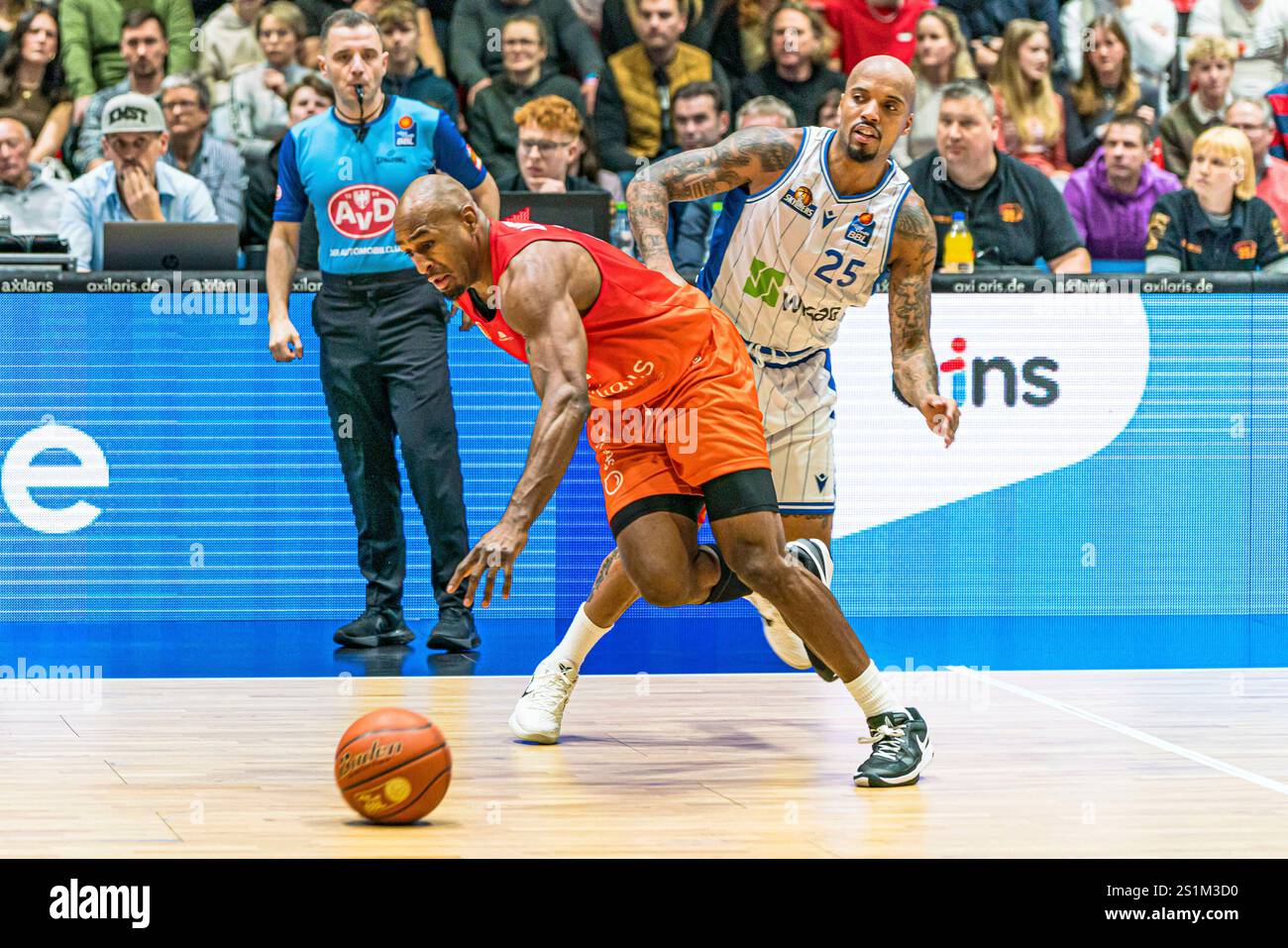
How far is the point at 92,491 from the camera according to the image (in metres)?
7.89

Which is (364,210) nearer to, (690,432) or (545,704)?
(545,704)

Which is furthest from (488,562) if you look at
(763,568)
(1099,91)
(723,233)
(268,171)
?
(1099,91)

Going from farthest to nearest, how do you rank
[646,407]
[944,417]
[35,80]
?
[35,80]
[944,417]
[646,407]

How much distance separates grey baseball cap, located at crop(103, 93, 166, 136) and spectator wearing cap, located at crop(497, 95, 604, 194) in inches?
69.8

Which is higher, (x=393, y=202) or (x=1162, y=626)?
(x=393, y=202)

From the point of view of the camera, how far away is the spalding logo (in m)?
7.46

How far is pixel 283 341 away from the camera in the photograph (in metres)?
7.45

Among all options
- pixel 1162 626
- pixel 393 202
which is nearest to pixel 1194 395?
pixel 1162 626

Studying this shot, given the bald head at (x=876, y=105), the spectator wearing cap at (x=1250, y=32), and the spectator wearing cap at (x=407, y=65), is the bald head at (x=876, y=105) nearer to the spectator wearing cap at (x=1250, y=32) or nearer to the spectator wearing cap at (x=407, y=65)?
the spectator wearing cap at (x=407, y=65)

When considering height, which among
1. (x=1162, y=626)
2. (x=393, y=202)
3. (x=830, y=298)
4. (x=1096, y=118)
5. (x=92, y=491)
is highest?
(x=1096, y=118)

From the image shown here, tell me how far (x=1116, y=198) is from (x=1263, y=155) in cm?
117

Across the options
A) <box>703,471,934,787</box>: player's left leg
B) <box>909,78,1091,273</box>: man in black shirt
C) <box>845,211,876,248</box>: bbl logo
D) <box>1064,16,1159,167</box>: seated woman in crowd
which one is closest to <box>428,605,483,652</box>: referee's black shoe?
<box>845,211,876,248</box>: bbl logo

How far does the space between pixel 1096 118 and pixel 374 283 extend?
17.8 ft
